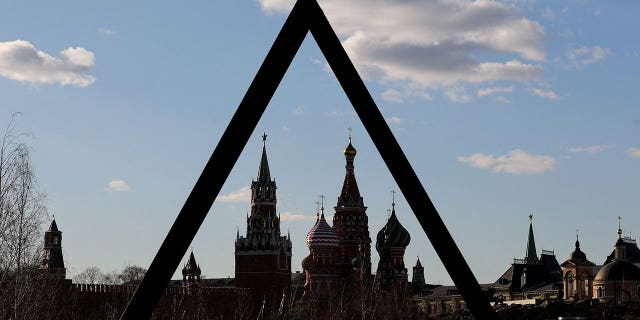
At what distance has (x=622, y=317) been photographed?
8238 centimetres

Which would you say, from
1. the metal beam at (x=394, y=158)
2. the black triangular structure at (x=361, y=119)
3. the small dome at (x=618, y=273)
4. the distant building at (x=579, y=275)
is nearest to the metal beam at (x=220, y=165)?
the black triangular structure at (x=361, y=119)

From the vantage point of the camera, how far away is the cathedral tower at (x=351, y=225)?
101 metres

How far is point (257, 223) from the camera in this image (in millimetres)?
105562

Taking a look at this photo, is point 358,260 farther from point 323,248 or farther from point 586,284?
point 586,284

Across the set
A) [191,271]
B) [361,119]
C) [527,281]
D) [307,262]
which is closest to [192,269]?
[191,271]

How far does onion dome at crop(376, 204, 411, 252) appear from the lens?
3952 inches

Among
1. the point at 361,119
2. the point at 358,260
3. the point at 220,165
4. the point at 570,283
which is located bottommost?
the point at 220,165

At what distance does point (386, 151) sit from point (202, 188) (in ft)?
6.03

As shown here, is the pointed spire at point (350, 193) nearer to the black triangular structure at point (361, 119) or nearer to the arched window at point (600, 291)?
the arched window at point (600, 291)

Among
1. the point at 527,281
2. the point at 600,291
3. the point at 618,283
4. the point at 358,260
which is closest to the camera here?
the point at 618,283

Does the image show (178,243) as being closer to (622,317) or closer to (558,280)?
(622,317)

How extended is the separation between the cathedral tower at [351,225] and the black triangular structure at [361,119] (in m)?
87.8

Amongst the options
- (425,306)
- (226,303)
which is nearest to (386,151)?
(226,303)

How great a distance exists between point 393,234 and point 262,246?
12600mm
